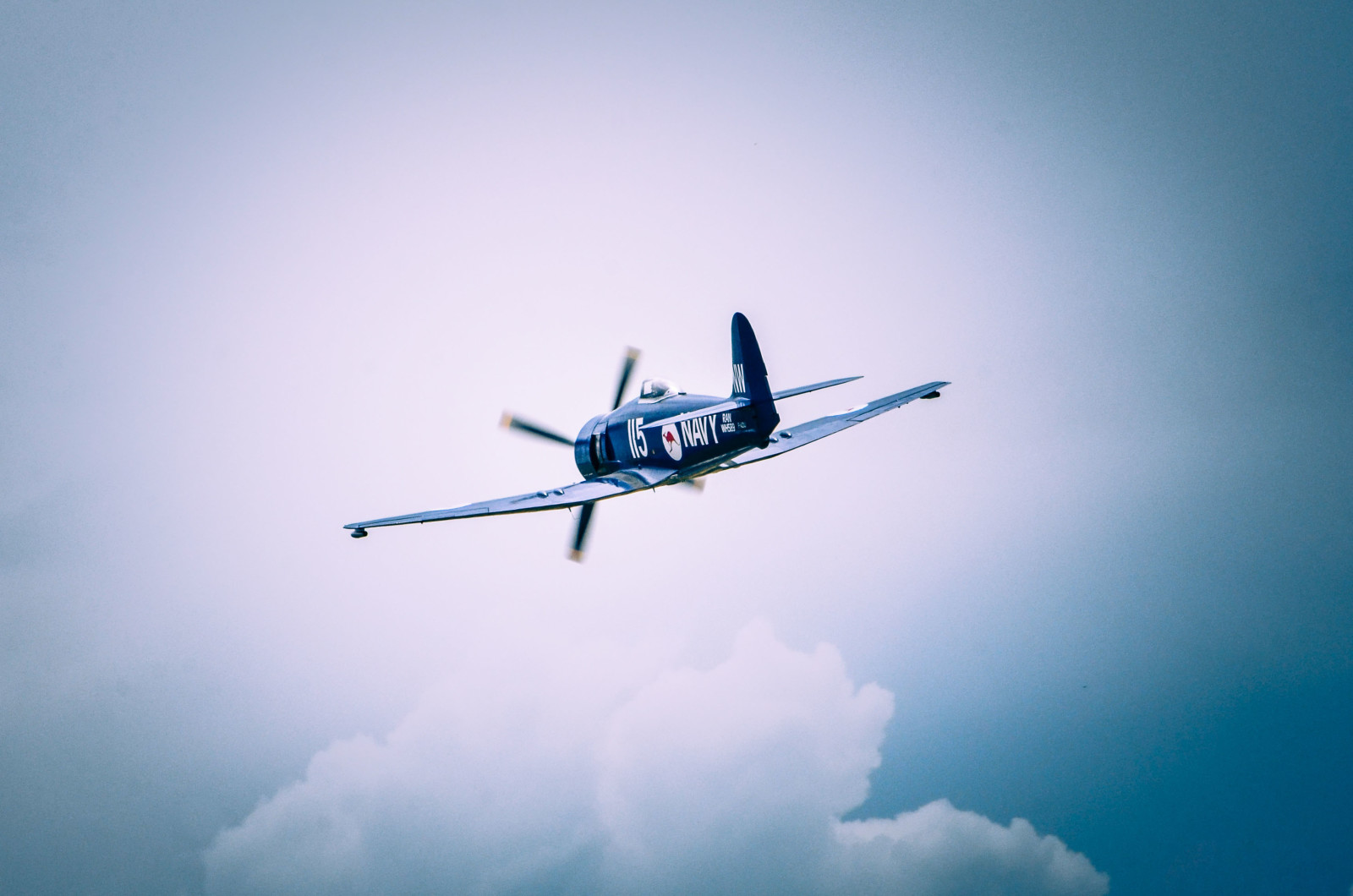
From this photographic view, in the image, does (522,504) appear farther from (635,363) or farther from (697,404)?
(635,363)

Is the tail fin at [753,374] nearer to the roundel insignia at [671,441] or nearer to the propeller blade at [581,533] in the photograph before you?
the roundel insignia at [671,441]

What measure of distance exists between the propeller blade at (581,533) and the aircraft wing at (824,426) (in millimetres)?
3594

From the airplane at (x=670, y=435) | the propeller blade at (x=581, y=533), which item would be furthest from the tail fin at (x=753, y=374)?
the propeller blade at (x=581, y=533)

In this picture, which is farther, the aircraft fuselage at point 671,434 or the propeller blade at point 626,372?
the propeller blade at point 626,372

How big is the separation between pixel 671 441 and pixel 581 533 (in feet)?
10.9

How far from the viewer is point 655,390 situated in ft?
61.9

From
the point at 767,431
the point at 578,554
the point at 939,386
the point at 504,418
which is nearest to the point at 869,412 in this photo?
the point at 939,386

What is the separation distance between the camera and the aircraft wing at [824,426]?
17.8 metres

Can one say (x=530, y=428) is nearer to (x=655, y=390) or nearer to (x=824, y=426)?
(x=655, y=390)

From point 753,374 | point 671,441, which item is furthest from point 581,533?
point 753,374

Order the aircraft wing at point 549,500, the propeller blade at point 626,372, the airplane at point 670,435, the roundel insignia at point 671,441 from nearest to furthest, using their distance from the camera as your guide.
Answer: the aircraft wing at point 549,500 → the airplane at point 670,435 → the roundel insignia at point 671,441 → the propeller blade at point 626,372

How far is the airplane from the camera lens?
16.0 meters

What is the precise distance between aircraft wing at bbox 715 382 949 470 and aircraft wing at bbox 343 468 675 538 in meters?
2.05

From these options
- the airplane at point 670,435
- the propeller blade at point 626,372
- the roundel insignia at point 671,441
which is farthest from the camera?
the propeller blade at point 626,372
